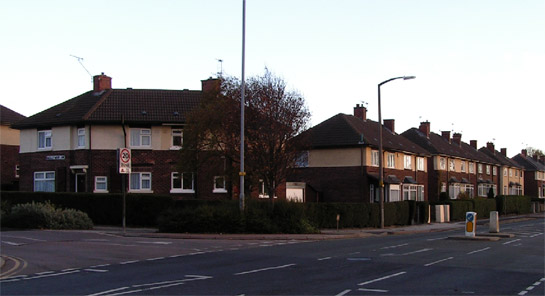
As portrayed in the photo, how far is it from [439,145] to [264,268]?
56.7 meters

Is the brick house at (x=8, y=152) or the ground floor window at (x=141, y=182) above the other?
the brick house at (x=8, y=152)

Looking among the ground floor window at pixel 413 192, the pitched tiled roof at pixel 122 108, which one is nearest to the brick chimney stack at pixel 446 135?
the ground floor window at pixel 413 192

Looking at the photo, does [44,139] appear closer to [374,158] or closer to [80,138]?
[80,138]

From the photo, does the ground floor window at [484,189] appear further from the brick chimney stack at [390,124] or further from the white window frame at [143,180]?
the white window frame at [143,180]

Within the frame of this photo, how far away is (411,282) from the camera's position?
12.3 m

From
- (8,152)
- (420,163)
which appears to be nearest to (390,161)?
(420,163)

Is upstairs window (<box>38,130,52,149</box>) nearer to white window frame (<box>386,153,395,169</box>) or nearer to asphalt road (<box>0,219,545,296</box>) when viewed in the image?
asphalt road (<box>0,219,545,296</box>)

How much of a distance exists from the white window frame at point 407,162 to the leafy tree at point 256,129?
2572 centimetres

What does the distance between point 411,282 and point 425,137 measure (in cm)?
5698

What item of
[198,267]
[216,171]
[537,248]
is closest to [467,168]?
[216,171]

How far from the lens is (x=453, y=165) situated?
69812 mm

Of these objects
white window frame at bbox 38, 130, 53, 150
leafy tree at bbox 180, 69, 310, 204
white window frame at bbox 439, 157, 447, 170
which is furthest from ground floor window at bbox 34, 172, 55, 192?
white window frame at bbox 439, 157, 447, 170

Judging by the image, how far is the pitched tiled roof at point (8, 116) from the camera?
50.8m

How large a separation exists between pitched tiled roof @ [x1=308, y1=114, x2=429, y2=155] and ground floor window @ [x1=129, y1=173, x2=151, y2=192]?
13410 mm
